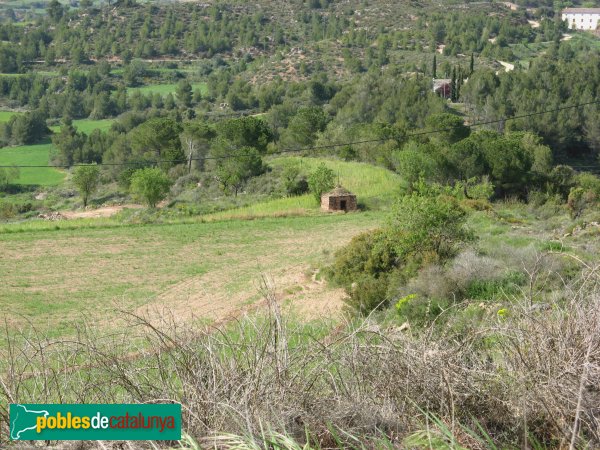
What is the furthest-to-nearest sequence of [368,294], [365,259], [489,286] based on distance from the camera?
[365,259]
[368,294]
[489,286]

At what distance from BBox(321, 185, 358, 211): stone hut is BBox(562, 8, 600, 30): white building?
11950 cm

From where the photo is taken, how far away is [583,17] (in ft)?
448

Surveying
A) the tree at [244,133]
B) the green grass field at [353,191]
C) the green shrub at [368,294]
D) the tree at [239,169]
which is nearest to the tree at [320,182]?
the green grass field at [353,191]

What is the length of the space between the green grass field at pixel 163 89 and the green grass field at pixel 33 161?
21732 millimetres

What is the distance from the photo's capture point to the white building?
444 ft

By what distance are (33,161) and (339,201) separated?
47.0 meters

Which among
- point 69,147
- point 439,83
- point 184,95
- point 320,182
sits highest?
point 439,83

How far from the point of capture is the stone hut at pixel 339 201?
28219mm

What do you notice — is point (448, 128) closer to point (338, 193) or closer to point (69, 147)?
point (338, 193)

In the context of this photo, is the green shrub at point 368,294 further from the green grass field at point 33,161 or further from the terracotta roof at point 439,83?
the terracotta roof at point 439,83

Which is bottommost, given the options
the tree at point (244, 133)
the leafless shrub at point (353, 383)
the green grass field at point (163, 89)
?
the tree at point (244, 133)

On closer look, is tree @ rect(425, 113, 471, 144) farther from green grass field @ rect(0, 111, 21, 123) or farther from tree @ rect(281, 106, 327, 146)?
green grass field @ rect(0, 111, 21, 123)

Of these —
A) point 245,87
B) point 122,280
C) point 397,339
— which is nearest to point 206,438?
point 397,339

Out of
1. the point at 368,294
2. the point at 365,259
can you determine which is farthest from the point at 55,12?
the point at 368,294
